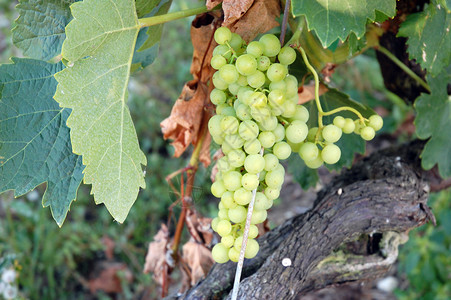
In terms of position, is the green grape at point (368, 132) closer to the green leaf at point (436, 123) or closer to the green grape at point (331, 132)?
the green grape at point (331, 132)

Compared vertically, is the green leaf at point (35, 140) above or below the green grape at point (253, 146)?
below

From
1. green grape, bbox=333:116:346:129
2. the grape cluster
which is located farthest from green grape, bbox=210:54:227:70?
green grape, bbox=333:116:346:129

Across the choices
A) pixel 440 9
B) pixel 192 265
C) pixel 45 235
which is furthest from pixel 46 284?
pixel 440 9

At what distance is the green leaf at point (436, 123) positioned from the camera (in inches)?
41.2

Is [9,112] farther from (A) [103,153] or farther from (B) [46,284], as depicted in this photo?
(B) [46,284]

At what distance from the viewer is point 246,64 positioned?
0.64 metres

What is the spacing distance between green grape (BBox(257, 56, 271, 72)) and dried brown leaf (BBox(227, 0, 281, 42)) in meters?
0.14

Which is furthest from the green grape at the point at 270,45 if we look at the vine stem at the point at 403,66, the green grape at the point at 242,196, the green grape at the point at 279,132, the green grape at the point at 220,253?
the vine stem at the point at 403,66

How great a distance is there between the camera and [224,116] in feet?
2.27

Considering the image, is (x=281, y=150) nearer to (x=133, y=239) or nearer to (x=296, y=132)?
(x=296, y=132)

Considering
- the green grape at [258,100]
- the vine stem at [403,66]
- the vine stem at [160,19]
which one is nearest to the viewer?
the green grape at [258,100]

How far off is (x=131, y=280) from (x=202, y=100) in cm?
131

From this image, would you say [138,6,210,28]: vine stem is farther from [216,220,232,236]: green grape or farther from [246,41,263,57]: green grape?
[216,220,232,236]: green grape

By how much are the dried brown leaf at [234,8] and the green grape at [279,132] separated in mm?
202
